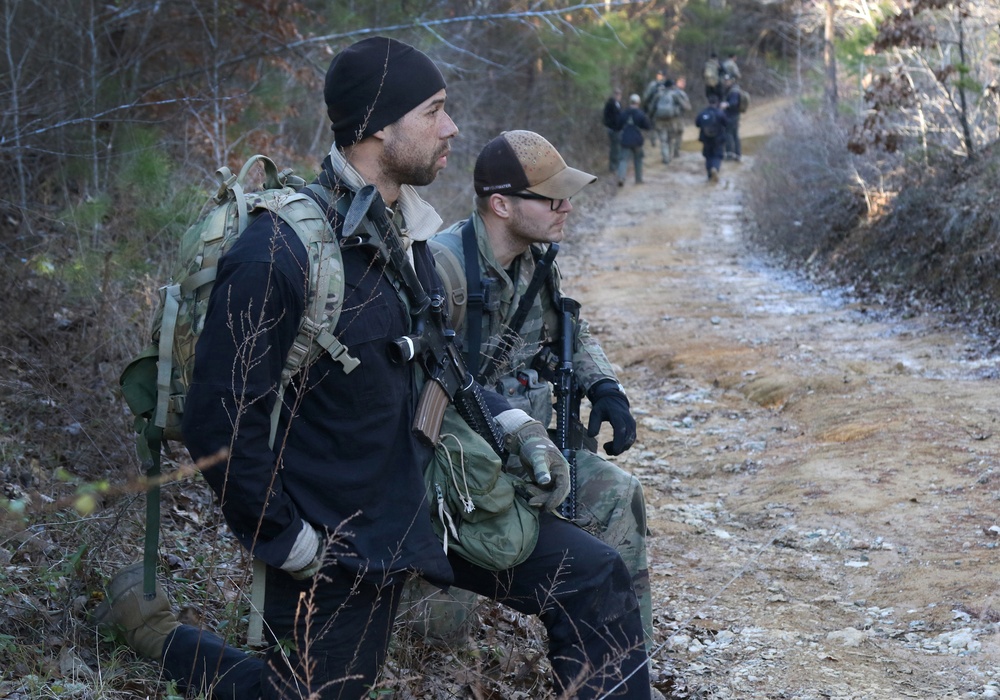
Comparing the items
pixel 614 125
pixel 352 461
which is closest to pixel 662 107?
pixel 614 125

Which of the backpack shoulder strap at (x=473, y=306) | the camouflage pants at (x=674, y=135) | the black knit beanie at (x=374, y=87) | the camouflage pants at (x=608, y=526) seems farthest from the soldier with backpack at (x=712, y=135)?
the black knit beanie at (x=374, y=87)

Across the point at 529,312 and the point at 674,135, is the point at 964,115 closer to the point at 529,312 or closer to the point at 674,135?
the point at 529,312

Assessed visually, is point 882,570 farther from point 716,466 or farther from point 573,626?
point 573,626

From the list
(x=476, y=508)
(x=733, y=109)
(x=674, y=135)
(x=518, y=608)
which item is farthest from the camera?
(x=674, y=135)

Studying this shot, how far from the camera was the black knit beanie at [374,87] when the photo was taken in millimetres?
2914

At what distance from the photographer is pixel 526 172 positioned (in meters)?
3.95

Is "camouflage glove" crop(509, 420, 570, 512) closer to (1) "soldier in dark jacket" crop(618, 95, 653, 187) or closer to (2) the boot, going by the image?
(2) the boot

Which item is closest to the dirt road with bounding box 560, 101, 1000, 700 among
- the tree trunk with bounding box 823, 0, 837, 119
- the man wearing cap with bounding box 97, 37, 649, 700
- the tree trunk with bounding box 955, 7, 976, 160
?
the man wearing cap with bounding box 97, 37, 649, 700

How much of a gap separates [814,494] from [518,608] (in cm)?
327

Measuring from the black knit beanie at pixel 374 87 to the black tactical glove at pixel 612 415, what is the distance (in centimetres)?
136

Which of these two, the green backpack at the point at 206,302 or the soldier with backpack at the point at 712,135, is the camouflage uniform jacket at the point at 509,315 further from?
the soldier with backpack at the point at 712,135

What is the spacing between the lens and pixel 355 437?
2736 mm

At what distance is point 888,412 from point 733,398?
1254 mm

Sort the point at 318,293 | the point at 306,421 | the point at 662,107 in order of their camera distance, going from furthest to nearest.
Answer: the point at 662,107
the point at 306,421
the point at 318,293
